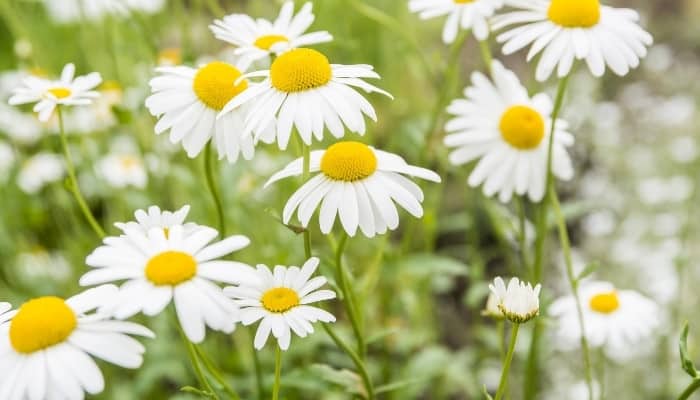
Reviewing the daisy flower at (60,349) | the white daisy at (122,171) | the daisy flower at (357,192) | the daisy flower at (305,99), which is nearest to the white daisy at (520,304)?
the daisy flower at (357,192)

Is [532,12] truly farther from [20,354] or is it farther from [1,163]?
[1,163]

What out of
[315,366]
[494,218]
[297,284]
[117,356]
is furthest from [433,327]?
[117,356]

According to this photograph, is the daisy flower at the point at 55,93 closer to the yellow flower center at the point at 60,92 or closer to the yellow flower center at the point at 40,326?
the yellow flower center at the point at 60,92

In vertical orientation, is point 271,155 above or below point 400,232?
above

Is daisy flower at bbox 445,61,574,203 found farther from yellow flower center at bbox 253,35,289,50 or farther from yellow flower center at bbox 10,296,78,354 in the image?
yellow flower center at bbox 10,296,78,354

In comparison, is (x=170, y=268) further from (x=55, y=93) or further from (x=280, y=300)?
(x=55, y=93)

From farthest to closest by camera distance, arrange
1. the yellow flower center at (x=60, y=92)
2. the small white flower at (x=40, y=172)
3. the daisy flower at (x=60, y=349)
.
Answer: the small white flower at (x=40, y=172) < the yellow flower center at (x=60, y=92) < the daisy flower at (x=60, y=349)
